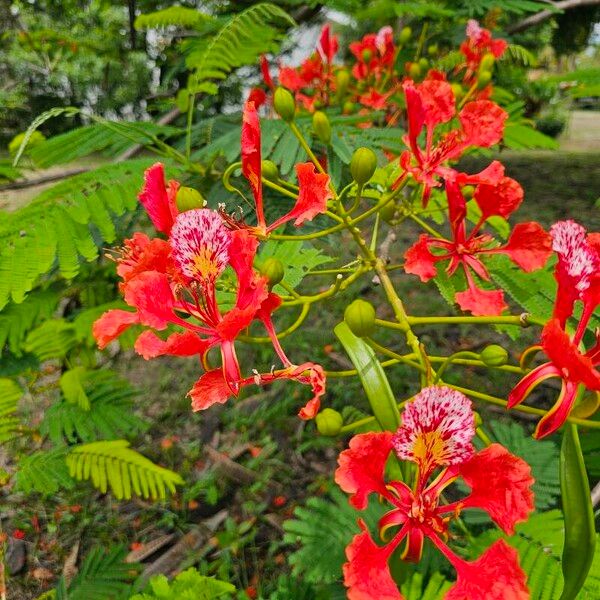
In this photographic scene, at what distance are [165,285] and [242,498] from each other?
1964 millimetres

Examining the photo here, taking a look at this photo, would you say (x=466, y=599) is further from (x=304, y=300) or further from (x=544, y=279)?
(x=544, y=279)

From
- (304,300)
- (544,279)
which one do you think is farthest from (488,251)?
(304,300)

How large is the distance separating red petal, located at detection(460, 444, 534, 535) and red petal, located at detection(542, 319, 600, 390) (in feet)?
0.35

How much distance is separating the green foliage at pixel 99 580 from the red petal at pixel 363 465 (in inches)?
49.9

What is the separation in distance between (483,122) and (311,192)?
1.33ft

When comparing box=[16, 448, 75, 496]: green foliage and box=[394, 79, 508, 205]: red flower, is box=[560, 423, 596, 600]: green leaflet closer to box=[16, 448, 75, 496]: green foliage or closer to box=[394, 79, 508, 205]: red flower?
box=[394, 79, 508, 205]: red flower

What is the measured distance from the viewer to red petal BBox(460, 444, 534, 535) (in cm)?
59

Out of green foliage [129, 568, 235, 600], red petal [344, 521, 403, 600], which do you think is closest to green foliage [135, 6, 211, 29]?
green foliage [129, 568, 235, 600]

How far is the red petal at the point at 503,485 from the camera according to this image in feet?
1.94

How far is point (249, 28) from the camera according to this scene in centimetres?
150

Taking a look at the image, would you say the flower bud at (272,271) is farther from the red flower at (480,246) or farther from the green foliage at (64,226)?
the green foliage at (64,226)

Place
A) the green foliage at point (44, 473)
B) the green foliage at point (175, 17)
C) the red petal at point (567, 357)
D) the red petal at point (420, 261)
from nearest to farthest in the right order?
the red petal at point (567, 357) → the red petal at point (420, 261) → the green foliage at point (44, 473) → the green foliage at point (175, 17)

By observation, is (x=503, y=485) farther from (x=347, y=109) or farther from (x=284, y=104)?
(x=347, y=109)

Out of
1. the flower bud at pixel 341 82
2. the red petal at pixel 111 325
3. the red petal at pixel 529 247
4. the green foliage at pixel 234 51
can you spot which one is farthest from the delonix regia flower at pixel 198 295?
the flower bud at pixel 341 82
